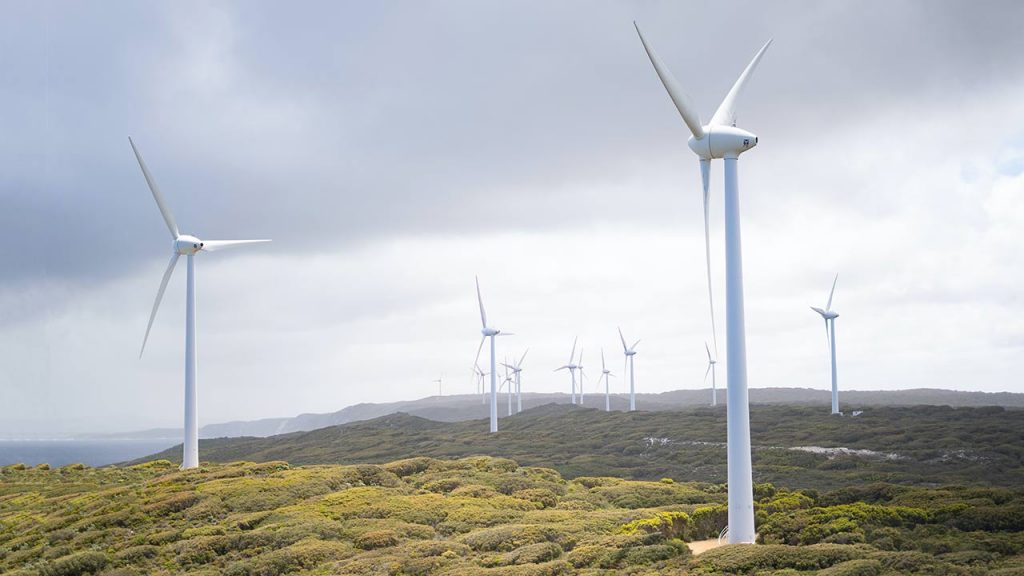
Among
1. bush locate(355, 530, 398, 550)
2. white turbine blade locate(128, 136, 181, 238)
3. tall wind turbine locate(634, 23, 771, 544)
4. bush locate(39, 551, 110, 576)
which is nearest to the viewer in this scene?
tall wind turbine locate(634, 23, 771, 544)

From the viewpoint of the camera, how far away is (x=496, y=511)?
41.1 metres

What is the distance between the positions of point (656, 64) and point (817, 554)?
17293mm

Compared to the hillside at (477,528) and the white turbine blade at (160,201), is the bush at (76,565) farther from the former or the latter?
the white turbine blade at (160,201)

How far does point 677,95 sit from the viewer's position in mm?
29859

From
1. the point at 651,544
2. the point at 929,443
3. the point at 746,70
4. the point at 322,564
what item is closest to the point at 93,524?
the point at 322,564

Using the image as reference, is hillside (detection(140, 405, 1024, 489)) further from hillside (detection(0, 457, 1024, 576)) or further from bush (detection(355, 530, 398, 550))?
bush (detection(355, 530, 398, 550))

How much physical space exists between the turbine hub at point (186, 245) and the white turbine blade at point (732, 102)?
40.0 meters

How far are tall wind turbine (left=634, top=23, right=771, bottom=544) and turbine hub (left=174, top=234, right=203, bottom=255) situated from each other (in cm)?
3900

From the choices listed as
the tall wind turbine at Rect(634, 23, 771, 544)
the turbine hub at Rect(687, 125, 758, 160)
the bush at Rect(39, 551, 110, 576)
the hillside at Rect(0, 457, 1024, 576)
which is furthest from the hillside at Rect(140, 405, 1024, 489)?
the bush at Rect(39, 551, 110, 576)

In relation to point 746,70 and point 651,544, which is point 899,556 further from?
point 746,70

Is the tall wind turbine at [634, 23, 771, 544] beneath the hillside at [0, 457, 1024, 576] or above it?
above

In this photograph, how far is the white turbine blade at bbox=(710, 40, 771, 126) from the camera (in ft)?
102

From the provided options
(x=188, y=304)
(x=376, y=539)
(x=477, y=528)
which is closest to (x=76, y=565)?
(x=376, y=539)

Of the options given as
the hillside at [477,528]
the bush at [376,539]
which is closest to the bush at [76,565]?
the hillside at [477,528]
